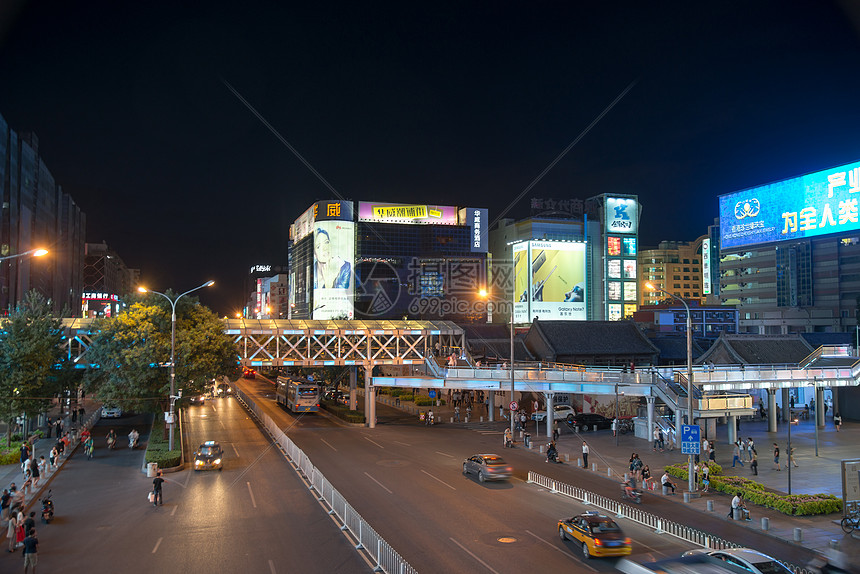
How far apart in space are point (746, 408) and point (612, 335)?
3168cm

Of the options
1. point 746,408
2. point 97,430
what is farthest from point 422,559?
point 97,430

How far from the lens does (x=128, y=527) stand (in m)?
22.5

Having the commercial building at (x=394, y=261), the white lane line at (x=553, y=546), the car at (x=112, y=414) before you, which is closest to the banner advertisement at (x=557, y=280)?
the commercial building at (x=394, y=261)

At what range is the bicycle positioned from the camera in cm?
2183

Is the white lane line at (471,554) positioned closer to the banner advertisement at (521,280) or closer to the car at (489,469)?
the car at (489,469)

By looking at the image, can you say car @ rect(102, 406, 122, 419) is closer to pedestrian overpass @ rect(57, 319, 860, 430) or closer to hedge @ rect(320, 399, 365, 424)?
pedestrian overpass @ rect(57, 319, 860, 430)

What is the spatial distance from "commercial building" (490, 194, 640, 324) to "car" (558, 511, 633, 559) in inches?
5199

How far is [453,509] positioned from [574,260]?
13597cm

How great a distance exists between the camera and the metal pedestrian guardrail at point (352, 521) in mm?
A: 17219

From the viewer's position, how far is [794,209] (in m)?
104

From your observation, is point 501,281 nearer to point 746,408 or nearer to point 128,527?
point 746,408

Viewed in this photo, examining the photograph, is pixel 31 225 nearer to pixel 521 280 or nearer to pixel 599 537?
pixel 521 280

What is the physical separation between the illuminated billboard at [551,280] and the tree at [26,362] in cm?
12039

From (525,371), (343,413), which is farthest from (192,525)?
(343,413)
